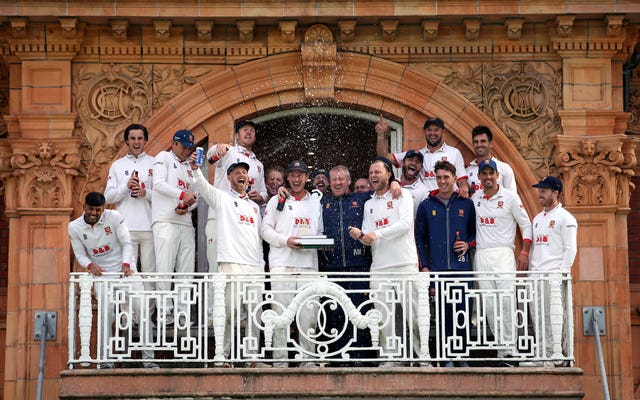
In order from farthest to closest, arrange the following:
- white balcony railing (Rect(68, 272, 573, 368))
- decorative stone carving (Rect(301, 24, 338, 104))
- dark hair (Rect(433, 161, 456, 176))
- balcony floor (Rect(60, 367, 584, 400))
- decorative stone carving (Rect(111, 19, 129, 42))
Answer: decorative stone carving (Rect(301, 24, 338, 104)) → decorative stone carving (Rect(111, 19, 129, 42)) → dark hair (Rect(433, 161, 456, 176)) → white balcony railing (Rect(68, 272, 573, 368)) → balcony floor (Rect(60, 367, 584, 400))

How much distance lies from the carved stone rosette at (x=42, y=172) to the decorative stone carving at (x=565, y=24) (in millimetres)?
5638

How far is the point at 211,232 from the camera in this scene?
18.5 meters

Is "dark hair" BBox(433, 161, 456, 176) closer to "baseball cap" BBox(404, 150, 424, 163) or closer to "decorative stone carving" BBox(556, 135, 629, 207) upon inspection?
"baseball cap" BBox(404, 150, 424, 163)

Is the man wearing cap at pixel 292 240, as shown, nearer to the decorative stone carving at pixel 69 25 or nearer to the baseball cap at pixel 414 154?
the baseball cap at pixel 414 154

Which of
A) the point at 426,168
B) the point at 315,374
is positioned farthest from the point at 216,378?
the point at 426,168

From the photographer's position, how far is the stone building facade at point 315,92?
19.1 metres

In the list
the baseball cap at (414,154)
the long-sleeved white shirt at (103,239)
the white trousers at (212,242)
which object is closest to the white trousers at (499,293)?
the baseball cap at (414,154)

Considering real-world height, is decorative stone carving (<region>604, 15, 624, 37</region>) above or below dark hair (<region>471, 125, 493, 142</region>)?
above

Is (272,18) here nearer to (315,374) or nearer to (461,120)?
(461,120)

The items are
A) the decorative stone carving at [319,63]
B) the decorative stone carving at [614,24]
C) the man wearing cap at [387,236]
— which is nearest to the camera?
the man wearing cap at [387,236]

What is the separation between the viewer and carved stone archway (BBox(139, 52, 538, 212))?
19.6 metres

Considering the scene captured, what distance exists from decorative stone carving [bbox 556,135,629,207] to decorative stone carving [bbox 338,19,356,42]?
2.79 metres

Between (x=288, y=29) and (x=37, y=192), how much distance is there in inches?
134

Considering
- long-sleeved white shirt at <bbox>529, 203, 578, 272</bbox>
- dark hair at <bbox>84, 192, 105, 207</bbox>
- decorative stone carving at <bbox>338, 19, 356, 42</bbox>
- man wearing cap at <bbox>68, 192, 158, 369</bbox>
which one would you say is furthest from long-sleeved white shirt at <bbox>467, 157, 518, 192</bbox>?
dark hair at <bbox>84, 192, 105, 207</bbox>
